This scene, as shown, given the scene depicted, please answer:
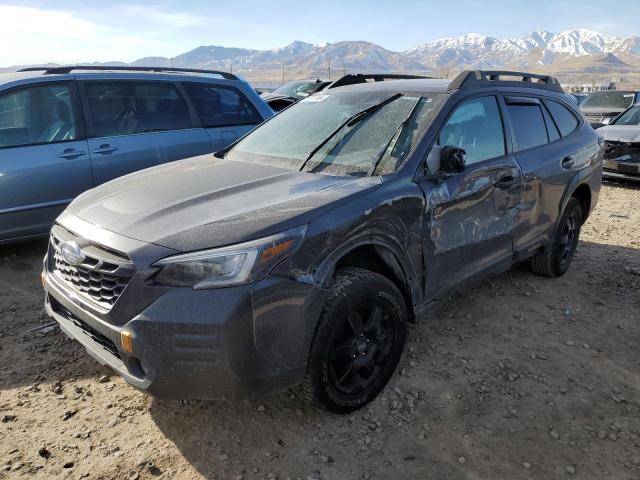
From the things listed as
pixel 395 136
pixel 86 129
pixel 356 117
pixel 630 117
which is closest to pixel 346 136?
pixel 356 117

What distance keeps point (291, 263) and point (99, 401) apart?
1.48m

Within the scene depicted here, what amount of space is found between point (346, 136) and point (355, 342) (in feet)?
4.27

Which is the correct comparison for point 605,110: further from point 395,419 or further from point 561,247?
point 395,419

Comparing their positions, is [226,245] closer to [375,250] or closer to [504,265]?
[375,250]

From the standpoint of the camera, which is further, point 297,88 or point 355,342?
point 297,88

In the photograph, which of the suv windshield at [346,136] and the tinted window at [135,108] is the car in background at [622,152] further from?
the tinted window at [135,108]

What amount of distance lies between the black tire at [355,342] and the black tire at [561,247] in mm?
2192

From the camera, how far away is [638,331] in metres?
3.72

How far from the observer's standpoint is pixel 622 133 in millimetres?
Answer: 8930

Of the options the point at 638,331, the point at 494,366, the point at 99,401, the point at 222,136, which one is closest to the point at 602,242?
the point at 638,331

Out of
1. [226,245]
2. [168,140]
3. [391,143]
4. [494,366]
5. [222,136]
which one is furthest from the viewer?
[222,136]

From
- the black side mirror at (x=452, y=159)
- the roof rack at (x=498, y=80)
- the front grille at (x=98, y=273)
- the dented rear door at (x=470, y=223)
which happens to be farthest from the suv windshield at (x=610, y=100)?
the front grille at (x=98, y=273)

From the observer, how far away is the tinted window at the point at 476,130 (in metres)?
3.18

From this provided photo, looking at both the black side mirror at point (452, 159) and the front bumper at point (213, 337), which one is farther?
the black side mirror at point (452, 159)
